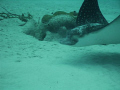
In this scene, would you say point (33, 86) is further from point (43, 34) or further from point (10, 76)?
point (43, 34)

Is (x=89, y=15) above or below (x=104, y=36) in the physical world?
above

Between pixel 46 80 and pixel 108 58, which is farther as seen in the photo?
pixel 108 58

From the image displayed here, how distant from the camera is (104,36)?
6.39ft

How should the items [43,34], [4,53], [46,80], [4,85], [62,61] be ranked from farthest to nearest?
[43,34] < [4,53] < [62,61] < [46,80] < [4,85]

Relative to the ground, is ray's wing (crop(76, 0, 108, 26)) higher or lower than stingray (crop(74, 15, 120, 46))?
higher

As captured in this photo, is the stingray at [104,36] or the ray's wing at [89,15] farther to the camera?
the ray's wing at [89,15]

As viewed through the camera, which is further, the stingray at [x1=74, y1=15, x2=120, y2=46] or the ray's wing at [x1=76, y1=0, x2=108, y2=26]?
the ray's wing at [x1=76, y1=0, x2=108, y2=26]

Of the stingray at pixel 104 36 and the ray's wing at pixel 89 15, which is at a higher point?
the ray's wing at pixel 89 15

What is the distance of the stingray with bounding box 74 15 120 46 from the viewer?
1.85 metres

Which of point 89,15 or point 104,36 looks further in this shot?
point 89,15

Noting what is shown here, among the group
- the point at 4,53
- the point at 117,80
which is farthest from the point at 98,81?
the point at 4,53

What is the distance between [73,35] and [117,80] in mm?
1209

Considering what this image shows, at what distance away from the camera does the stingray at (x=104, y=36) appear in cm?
185

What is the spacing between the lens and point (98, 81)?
5.80ft
